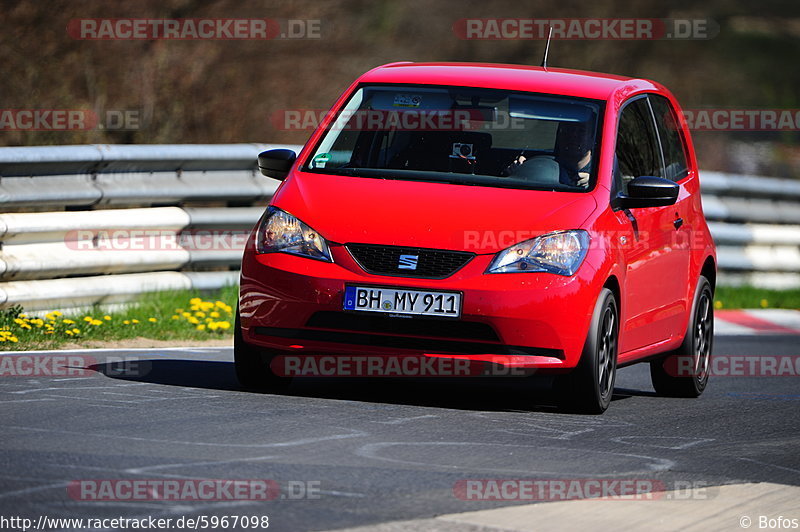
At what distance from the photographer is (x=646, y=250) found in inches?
364

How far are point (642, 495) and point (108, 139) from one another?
12.5m

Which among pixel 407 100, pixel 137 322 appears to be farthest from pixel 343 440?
pixel 137 322

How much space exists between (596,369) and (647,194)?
1.11 metres

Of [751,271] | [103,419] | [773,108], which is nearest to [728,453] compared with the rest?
[103,419]

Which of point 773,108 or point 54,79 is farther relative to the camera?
point 773,108

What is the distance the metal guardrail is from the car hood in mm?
3026

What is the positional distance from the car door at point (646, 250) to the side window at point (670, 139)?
0.49 feet

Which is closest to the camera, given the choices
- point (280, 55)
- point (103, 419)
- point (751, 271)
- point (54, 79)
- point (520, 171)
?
point (103, 419)

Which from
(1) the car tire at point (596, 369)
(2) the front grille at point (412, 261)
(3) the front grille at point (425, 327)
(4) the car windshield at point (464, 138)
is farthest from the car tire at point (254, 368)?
(1) the car tire at point (596, 369)

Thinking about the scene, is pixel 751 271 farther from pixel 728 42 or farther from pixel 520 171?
pixel 728 42

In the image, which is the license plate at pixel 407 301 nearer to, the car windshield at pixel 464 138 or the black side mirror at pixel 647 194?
the car windshield at pixel 464 138

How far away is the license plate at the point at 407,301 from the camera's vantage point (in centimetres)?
808

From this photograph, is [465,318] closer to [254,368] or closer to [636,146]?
[254,368]

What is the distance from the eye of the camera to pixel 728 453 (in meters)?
7.71
